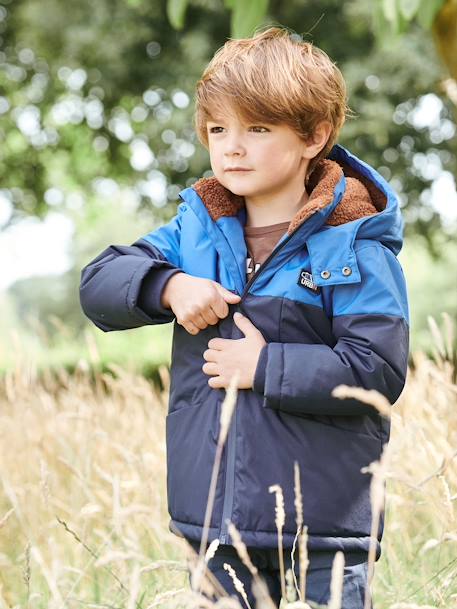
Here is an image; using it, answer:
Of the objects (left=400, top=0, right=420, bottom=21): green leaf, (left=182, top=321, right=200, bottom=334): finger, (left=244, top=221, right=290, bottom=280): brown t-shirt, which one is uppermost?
(left=400, top=0, right=420, bottom=21): green leaf

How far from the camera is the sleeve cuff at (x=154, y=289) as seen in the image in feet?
5.92

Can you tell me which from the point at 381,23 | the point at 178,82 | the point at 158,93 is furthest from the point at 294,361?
the point at 158,93

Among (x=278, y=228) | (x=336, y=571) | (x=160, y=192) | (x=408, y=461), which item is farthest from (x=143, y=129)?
(x=336, y=571)

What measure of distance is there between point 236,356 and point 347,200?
420mm

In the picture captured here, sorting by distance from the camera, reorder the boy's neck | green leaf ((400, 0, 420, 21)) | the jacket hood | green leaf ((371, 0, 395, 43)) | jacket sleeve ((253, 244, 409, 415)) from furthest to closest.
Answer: green leaf ((371, 0, 395, 43)) → green leaf ((400, 0, 420, 21)) → the boy's neck → the jacket hood → jacket sleeve ((253, 244, 409, 415))

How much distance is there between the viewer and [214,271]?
73.5 inches

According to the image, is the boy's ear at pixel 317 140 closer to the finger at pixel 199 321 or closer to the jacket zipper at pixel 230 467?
the jacket zipper at pixel 230 467

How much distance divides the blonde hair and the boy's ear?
0.01 m

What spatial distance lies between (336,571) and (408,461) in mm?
1688

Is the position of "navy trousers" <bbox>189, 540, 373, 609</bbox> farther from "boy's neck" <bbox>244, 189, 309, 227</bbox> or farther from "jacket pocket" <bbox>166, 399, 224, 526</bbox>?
"boy's neck" <bbox>244, 189, 309, 227</bbox>

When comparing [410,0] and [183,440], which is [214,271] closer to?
[183,440]

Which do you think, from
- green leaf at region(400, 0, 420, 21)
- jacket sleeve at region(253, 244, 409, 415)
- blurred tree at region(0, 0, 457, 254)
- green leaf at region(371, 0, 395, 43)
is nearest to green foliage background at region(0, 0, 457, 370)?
blurred tree at region(0, 0, 457, 254)

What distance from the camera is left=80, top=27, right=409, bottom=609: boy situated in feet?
5.63

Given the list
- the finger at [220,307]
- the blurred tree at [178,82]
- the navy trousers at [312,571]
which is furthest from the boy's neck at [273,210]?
the blurred tree at [178,82]
